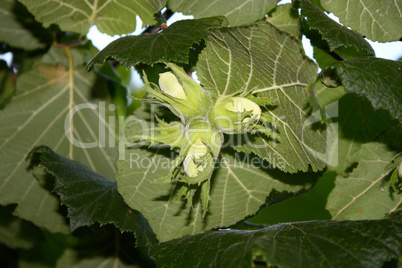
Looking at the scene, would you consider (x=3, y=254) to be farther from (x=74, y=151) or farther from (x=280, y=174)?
(x=280, y=174)

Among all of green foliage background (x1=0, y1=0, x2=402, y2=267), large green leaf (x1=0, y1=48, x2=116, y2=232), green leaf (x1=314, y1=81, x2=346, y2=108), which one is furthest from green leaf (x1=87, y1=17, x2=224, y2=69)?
large green leaf (x1=0, y1=48, x2=116, y2=232)

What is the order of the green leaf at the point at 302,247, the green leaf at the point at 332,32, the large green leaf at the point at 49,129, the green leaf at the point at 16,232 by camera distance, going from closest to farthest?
the green leaf at the point at 302,247 < the green leaf at the point at 332,32 < the large green leaf at the point at 49,129 < the green leaf at the point at 16,232

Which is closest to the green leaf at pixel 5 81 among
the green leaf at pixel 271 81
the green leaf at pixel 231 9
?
the green leaf at pixel 231 9

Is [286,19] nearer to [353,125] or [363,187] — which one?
[353,125]

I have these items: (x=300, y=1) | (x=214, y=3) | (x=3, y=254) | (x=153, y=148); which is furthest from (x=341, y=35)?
(x=3, y=254)

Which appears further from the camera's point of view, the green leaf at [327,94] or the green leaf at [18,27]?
the green leaf at [18,27]

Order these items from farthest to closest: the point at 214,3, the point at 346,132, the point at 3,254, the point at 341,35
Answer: the point at 3,254 → the point at 346,132 → the point at 214,3 → the point at 341,35

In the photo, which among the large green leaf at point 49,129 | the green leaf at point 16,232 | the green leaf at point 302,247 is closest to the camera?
the green leaf at point 302,247

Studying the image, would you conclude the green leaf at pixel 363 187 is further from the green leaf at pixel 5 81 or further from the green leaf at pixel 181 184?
Result: the green leaf at pixel 5 81
